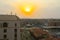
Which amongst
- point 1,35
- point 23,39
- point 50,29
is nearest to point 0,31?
point 1,35

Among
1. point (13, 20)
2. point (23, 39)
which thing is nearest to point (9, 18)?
point (13, 20)

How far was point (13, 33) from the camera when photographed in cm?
4797

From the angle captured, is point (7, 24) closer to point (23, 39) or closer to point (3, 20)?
point (3, 20)

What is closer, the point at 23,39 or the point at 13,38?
the point at 13,38

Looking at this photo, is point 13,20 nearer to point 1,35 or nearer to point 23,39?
point 1,35

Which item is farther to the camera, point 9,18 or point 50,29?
point 50,29

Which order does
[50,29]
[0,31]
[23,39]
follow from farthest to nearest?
1. [50,29]
2. [23,39]
3. [0,31]

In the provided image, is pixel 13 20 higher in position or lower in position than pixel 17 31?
higher

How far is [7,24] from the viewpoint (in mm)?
47625

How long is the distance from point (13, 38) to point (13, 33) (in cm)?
142

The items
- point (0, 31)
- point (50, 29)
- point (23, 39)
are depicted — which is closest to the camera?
point (0, 31)

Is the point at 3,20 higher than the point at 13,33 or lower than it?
higher

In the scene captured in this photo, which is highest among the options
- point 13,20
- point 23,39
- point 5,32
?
point 13,20

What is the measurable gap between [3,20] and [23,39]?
15.8m
